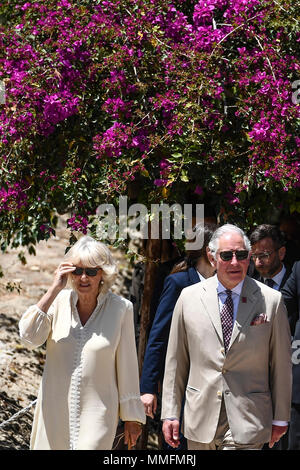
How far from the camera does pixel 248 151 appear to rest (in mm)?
6281

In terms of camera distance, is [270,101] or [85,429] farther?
[270,101]

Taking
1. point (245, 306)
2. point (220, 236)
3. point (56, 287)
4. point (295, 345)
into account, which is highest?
point (220, 236)

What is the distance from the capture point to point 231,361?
4.93 metres

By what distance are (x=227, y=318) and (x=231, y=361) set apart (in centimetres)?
26

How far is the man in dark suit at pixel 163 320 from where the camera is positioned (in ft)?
18.6

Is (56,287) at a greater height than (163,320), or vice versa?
(56,287)

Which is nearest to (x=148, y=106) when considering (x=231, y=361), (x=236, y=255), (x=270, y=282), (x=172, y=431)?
(x=270, y=282)

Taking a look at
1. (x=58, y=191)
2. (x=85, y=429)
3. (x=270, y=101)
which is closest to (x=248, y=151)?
(x=270, y=101)

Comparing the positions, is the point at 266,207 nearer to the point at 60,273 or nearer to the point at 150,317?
the point at 150,317

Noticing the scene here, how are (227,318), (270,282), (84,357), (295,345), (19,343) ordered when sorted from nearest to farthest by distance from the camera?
(84,357), (227,318), (295,345), (270,282), (19,343)

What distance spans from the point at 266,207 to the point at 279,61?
3.73 ft

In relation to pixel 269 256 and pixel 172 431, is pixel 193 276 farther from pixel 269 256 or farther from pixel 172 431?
pixel 172 431

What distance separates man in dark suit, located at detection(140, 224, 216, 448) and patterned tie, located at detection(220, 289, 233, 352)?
736 millimetres
